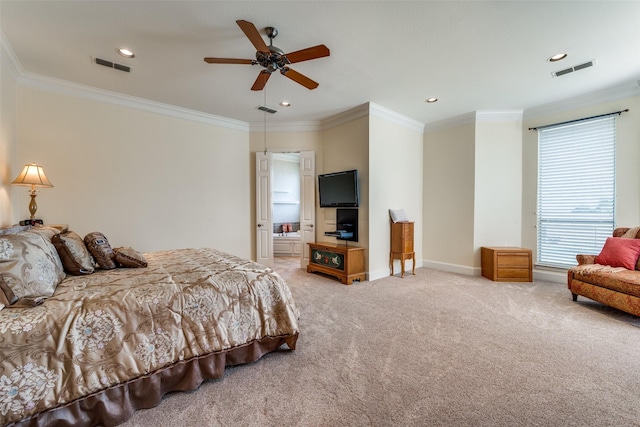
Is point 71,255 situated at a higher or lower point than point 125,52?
lower

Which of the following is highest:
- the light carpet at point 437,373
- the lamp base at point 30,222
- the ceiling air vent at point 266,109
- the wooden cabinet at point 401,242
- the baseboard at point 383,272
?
the ceiling air vent at point 266,109

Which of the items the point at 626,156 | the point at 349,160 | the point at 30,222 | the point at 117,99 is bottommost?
the point at 30,222

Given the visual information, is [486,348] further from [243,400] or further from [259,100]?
[259,100]

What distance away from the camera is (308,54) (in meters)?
2.34

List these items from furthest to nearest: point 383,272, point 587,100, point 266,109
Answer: point 383,272
point 266,109
point 587,100

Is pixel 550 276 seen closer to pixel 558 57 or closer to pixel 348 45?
pixel 558 57

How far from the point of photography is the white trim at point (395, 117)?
4.35 metres

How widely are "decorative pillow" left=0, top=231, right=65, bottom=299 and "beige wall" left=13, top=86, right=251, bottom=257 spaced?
2227mm

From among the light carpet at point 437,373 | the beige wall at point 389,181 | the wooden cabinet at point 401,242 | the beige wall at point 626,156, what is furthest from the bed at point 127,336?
the beige wall at point 626,156

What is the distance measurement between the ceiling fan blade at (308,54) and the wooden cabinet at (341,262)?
2.74 metres

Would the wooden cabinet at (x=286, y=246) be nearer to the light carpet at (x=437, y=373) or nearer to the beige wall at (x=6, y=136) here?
the light carpet at (x=437, y=373)

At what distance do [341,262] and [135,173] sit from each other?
3478 millimetres

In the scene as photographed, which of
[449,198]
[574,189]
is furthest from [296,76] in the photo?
[574,189]

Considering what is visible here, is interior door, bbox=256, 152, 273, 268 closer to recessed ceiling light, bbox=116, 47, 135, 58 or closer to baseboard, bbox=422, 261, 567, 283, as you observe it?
recessed ceiling light, bbox=116, 47, 135, 58
